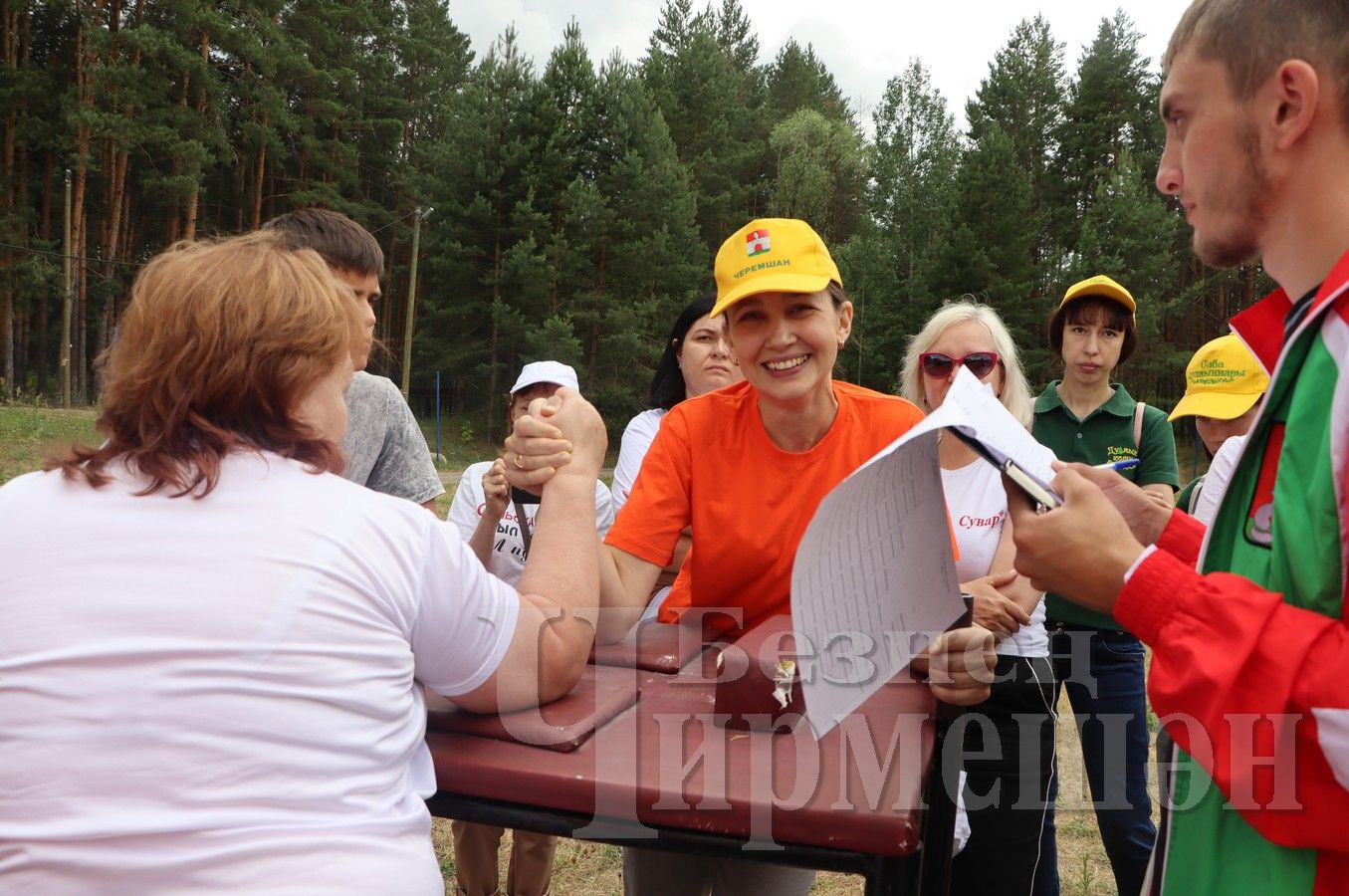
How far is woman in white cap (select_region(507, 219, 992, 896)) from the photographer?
2.14 m

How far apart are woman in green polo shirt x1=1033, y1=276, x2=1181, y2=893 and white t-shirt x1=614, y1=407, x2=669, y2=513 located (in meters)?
1.63

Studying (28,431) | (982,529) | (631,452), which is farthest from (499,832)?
(28,431)

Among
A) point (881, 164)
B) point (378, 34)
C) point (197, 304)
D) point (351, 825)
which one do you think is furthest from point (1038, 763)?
point (881, 164)

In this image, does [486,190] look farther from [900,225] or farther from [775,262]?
[775,262]

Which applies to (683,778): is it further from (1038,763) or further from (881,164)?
(881,164)

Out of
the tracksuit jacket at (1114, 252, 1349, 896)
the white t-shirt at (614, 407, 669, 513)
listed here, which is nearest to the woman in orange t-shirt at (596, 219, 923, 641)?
the tracksuit jacket at (1114, 252, 1349, 896)

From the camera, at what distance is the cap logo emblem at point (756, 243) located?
2.22 metres

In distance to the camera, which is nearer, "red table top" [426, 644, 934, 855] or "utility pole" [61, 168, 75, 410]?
"red table top" [426, 644, 934, 855]

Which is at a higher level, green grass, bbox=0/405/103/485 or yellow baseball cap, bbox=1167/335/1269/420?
yellow baseball cap, bbox=1167/335/1269/420

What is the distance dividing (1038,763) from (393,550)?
201 centimetres

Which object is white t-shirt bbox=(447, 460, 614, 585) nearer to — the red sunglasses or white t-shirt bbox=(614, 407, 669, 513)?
white t-shirt bbox=(614, 407, 669, 513)

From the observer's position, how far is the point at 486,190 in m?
28.9

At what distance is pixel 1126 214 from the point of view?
94.9ft

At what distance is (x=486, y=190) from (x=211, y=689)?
97.0 feet
